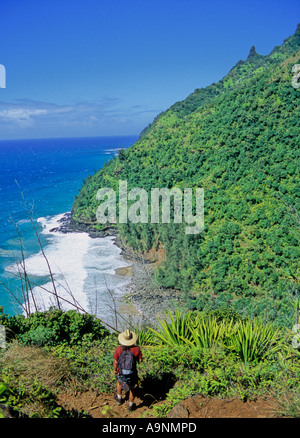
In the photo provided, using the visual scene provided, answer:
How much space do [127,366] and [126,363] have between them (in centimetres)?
4

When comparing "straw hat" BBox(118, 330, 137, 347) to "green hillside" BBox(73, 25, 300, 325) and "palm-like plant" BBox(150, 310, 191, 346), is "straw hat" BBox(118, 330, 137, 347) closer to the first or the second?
"palm-like plant" BBox(150, 310, 191, 346)

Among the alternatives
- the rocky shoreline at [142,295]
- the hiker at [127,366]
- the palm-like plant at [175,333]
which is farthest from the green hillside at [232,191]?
the hiker at [127,366]

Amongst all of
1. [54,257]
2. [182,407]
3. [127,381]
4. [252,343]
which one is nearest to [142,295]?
[54,257]

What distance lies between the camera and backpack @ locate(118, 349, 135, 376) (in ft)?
14.1

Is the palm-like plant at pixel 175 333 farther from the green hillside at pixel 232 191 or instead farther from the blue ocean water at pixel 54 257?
the green hillside at pixel 232 191

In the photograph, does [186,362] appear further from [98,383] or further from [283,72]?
[283,72]

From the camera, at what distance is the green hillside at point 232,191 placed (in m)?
23.0

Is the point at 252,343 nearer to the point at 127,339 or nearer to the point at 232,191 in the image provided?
the point at 127,339

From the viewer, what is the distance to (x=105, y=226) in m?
43.6

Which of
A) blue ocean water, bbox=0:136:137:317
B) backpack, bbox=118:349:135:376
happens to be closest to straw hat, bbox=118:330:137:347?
backpack, bbox=118:349:135:376

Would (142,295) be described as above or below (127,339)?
below

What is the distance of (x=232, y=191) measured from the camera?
30234mm

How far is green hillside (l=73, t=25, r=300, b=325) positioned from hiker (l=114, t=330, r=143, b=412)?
32.3ft

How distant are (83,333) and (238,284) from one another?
18.5m
